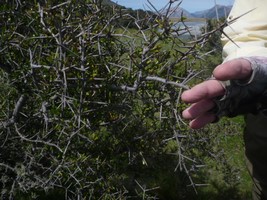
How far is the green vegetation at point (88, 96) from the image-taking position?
198cm

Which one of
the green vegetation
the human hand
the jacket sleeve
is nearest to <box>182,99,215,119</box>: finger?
the human hand

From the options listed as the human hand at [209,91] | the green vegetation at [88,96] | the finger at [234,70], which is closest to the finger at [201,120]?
the human hand at [209,91]

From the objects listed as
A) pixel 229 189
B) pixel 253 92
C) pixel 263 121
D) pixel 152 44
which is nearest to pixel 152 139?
pixel 152 44

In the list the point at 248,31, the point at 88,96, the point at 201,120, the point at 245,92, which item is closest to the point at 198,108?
the point at 201,120

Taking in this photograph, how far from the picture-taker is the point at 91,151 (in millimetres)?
2652

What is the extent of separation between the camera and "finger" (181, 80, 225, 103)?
90 centimetres

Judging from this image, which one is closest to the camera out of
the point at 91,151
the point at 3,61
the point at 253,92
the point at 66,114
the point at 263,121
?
the point at 253,92

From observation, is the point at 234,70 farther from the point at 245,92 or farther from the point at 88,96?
the point at 88,96

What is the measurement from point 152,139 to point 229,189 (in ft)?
3.69

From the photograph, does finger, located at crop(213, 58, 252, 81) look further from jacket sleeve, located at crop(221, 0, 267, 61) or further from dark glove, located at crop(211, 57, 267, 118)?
jacket sleeve, located at crop(221, 0, 267, 61)

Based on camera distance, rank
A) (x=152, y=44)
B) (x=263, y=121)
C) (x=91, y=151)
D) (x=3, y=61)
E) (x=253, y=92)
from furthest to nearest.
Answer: (x=91, y=151)
(x=3, y=61)
(x=152, y=44)
(x=263, y=121)
(x=253, y=92)

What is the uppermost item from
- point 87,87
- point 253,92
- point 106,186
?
point 253,92

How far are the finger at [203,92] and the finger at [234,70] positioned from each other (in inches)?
1.2

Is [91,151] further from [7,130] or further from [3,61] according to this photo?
[3,61]
